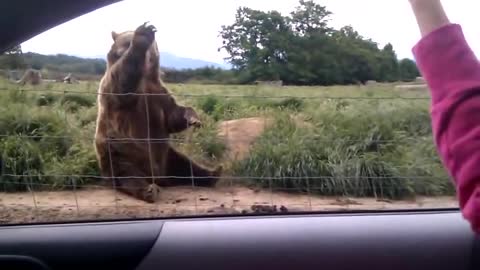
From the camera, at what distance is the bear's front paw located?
2251 millimetres

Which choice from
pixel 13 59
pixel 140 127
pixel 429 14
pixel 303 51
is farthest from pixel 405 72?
pixel 429 14

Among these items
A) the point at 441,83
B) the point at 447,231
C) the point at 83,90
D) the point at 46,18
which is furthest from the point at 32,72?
the point at 441,83

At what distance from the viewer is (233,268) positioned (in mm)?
2289

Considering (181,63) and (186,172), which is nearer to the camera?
(181,63)

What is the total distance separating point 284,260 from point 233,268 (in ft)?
0.52

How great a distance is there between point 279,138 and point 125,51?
0.55m

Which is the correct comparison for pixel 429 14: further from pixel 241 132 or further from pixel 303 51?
pixel 241 132

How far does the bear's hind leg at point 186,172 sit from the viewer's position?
243 centimetres

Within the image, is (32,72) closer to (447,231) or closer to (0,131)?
(0,131)

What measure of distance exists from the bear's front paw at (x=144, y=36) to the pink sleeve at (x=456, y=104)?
4.91 ft

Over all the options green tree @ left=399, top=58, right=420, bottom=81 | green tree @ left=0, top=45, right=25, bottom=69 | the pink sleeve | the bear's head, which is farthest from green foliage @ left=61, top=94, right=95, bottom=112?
the pink sleeve

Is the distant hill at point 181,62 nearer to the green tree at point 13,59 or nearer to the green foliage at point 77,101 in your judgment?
the green foliage at point 77,101

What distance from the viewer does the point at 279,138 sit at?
2395 mm

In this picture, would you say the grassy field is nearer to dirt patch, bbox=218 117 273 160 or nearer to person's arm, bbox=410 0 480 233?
dirt patch, bbox=218 117 273 160
